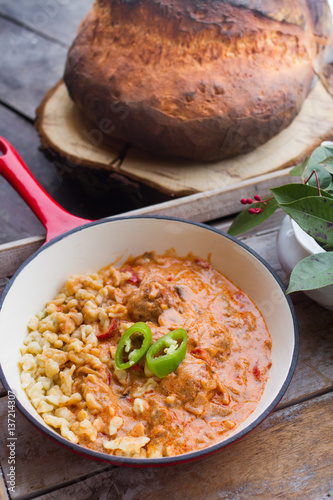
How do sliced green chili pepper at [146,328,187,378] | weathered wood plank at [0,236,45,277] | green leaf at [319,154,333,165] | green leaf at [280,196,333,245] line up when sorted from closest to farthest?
sliced green chili pepper at [146,328,187,378] < green leaf at [280,196,333,245] < green leaf at [319,154,333,165] < weathered wood plank at [0,236,45,277]

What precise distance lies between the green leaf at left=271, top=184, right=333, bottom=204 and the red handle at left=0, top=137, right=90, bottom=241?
0.90 metres

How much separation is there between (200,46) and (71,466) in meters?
2.61

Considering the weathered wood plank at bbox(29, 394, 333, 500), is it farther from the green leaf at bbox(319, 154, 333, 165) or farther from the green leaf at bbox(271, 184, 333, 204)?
the green leaf at bbox(319, 154, 333, 165)

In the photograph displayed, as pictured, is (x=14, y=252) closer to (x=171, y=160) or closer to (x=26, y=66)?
(x=171, y=160)

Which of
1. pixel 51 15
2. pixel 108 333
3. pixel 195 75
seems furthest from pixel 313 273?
pixel 51 15

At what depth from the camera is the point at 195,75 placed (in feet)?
10.6

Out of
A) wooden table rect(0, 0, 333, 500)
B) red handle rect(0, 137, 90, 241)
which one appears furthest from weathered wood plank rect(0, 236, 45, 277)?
→ red handle rect(0, 137, 90, 241)

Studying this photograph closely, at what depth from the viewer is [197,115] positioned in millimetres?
3225

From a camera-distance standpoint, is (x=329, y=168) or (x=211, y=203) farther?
(x=211, y=203)

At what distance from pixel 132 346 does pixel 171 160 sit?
1.84 m

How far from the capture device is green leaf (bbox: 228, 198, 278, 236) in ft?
7.55

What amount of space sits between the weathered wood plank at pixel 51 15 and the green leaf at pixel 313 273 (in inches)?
166

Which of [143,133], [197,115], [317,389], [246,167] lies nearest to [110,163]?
[143,133]

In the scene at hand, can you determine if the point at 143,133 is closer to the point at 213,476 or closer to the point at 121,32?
the point at 121,32
